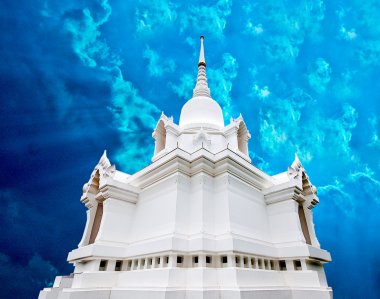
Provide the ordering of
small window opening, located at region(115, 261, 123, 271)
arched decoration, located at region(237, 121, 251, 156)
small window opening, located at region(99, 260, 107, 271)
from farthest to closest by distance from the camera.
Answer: arched decoration, located at region(237, 121, 251, 156), small window opening, located at region(115, 261, 123, 271), small window opening, located at region(99, 260, 107, 271)

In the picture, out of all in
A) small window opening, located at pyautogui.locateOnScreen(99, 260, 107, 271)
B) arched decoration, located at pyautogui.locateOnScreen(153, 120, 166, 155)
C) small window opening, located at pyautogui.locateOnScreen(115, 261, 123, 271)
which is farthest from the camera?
arched decoration, located at pyautogui.locateOnScreen(153, 120, 166, 155)

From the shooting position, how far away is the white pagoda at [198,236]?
24.5 ft

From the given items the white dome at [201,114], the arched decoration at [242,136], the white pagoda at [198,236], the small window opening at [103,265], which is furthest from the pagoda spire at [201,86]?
the small window opening at [103,265]

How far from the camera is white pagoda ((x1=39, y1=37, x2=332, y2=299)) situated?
7477 millimetres

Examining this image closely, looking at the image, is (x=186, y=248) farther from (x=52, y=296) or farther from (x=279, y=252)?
(x=52, y=296)

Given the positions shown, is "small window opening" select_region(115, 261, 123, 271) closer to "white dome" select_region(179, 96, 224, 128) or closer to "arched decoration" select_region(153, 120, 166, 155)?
"arched decoration" select_region(153, 120, 166, 155)

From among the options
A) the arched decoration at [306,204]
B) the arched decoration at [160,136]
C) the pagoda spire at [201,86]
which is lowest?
the arched decoration at [306,204]

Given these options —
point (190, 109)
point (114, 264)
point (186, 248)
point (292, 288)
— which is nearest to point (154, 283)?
point (186, 248)

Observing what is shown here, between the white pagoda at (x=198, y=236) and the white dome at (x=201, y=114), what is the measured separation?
9.85 ft

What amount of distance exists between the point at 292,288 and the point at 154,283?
16.0ft

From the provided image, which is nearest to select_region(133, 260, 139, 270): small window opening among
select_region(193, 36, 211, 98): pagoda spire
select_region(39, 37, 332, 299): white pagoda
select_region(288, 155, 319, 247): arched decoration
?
select_region(39, 37, 332, 299): white pagoda

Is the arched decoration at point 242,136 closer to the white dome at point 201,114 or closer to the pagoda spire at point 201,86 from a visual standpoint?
the white dome at point 201,114

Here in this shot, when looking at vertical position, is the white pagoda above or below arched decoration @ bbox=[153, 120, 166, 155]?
below

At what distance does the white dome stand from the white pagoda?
9.85 ft
